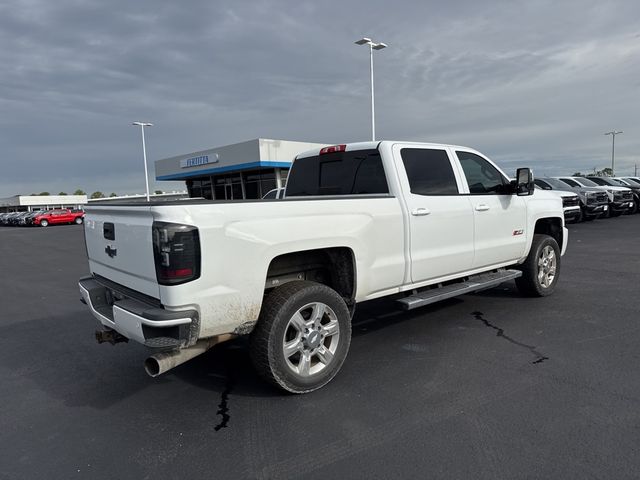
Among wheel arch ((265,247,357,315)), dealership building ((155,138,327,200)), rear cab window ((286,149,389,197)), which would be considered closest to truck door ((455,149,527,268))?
rear cab window ((286,149,389,197))

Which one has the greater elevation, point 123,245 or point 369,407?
point 123,245

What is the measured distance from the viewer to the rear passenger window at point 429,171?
4574 millimetres

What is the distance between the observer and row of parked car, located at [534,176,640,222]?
58.0ft

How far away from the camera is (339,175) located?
500cm

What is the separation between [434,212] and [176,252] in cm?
265

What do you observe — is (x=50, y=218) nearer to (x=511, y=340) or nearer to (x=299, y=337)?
(x=299, y=337)

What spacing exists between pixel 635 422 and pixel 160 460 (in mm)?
3091

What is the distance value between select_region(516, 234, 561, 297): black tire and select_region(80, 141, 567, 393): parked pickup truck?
1.75 feet

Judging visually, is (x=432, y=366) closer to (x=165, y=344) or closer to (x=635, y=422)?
(x=635, y=422)

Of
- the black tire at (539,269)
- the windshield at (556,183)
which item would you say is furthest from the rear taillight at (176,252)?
the windshield at (556,183)

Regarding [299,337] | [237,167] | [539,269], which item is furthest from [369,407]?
[237,167]

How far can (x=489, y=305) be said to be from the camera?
6066mm

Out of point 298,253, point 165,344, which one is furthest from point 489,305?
point 165,344

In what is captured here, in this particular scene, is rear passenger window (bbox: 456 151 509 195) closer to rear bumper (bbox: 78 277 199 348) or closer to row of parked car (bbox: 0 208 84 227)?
rear bumper (bbox: 78 277 199 348)
